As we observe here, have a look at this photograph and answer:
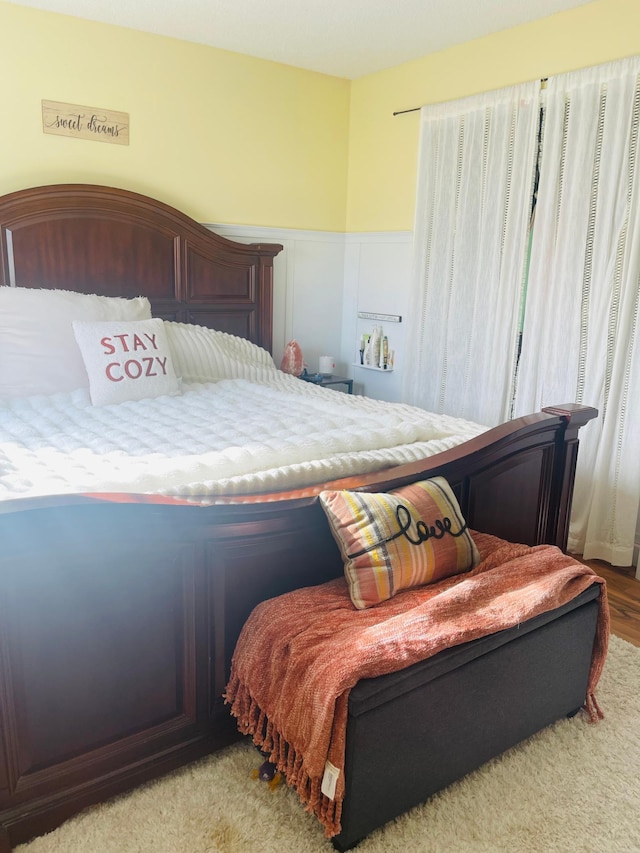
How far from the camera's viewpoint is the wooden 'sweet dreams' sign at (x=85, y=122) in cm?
314

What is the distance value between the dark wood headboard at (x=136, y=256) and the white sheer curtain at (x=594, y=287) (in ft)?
4.82

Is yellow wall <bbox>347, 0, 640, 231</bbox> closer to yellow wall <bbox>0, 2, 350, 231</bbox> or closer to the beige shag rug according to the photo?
yellow wall <bbox>0, 2, 350, 231</bbox>

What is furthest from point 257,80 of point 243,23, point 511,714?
point 511,714

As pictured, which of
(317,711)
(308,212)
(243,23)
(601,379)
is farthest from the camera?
(308,212)

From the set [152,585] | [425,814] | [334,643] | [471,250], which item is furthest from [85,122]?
[425,814]

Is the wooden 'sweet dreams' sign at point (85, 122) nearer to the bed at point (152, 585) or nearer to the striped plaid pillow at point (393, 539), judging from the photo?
the bed at point (152, 585)

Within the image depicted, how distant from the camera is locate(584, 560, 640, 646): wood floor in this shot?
8.30ft

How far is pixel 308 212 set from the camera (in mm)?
4090

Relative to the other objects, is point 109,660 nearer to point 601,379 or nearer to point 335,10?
point 601,379

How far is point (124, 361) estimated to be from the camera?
274cm

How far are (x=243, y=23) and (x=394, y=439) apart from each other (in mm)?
2204

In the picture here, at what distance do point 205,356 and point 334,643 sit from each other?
1.97 m

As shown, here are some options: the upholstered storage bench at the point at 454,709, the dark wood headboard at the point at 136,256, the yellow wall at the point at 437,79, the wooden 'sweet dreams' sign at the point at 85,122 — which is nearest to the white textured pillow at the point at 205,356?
the dark wood headboard at the point at 136,256

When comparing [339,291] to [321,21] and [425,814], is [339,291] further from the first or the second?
[425,814]
